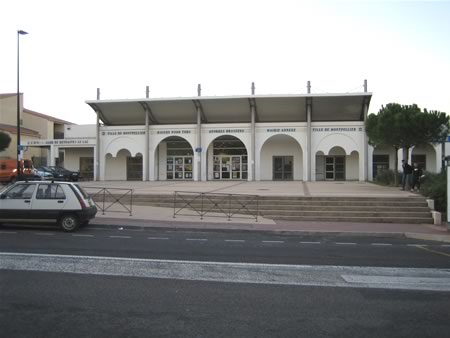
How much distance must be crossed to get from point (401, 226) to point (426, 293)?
367 inches

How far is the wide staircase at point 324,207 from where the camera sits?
16234 millimetres

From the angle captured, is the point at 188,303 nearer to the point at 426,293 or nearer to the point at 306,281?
the point at 306,281

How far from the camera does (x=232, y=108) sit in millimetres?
37344

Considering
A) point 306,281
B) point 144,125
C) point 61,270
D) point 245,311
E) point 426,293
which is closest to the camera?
point 245,311

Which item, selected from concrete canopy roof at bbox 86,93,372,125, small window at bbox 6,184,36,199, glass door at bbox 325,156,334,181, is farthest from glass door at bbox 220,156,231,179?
small window at bbox 6,184,36,199

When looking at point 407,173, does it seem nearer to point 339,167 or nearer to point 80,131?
point 339,167

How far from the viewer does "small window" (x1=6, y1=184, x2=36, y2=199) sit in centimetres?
1301

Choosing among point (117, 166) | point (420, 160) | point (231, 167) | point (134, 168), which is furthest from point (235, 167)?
point (420, 160)

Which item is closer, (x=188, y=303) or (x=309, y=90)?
(x=188, y=303)

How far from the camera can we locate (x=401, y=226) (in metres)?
15.0

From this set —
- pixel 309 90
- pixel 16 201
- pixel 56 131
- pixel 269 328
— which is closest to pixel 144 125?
pixel 309 90

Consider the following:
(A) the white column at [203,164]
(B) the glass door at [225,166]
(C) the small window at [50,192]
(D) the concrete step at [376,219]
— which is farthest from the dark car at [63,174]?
(D) the concrete step at [376,219]

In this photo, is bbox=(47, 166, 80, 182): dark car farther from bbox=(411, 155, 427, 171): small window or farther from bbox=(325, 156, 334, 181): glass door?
bbox=(411, 155, 427, 171): small window

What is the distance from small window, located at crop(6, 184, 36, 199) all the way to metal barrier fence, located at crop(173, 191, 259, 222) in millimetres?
5454
